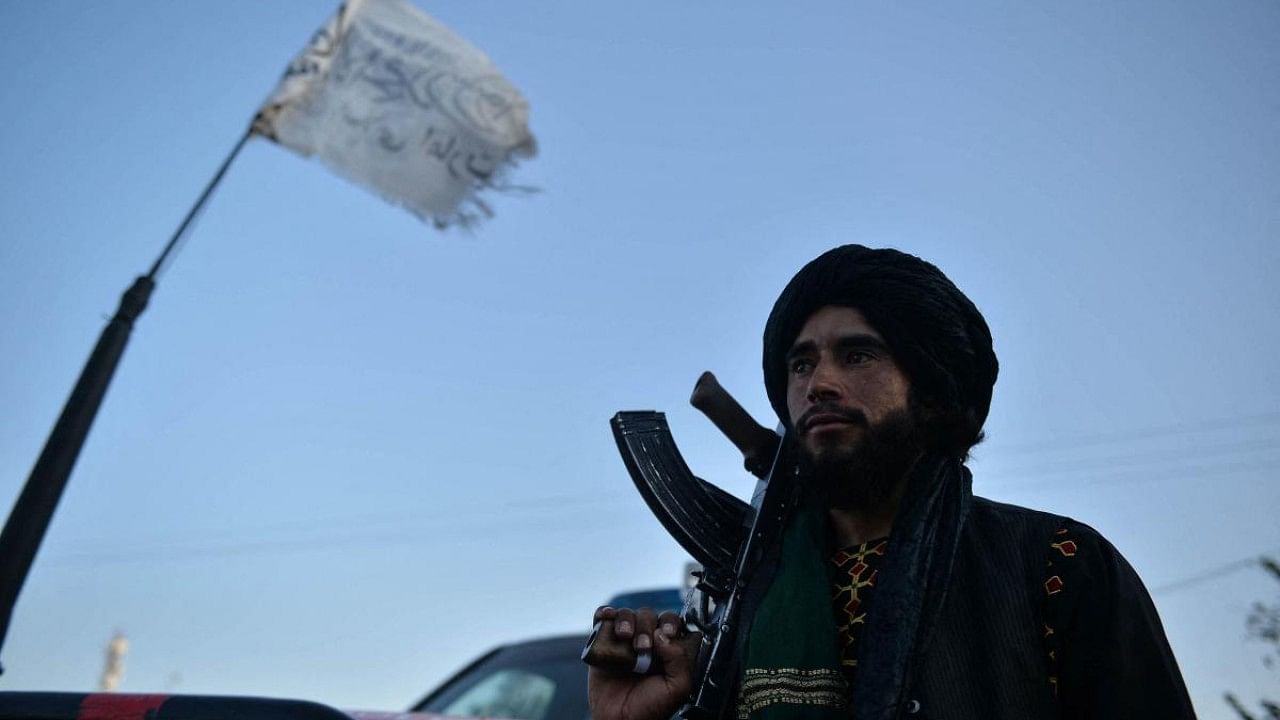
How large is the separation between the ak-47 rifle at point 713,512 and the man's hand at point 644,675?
0.02 metres

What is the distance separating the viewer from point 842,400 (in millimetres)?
2535

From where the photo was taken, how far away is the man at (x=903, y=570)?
204 centimetres

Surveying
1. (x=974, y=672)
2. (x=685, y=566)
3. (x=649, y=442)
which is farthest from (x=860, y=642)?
(x=685, y=566)

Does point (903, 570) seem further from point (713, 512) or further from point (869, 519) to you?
point (713, 512)

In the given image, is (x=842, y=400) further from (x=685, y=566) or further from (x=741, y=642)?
(x=685, y=566)

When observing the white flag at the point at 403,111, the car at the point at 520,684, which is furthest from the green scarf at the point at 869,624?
the white flag at the point at 403,111

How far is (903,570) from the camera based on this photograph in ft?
7.29

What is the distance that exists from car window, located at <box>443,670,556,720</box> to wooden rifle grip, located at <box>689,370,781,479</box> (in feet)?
8.96

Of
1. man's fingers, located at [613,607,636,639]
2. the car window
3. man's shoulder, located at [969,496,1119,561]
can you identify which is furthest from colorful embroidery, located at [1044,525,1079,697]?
the car window

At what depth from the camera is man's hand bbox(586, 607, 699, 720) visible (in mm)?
2312

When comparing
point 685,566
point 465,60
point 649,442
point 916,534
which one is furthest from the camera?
point 465,60

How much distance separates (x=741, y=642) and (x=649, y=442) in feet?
2.66

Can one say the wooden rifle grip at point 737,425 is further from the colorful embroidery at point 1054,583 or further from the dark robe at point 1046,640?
the colorful embroidery at point 1054,583

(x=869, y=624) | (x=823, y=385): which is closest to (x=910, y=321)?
(x=823, y=385)
